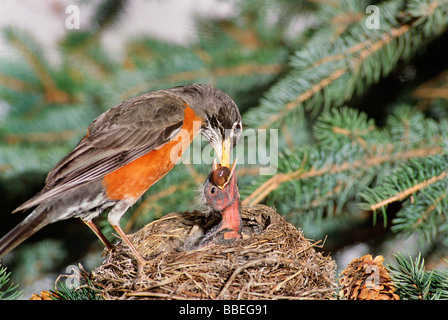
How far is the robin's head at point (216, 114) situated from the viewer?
1803mm

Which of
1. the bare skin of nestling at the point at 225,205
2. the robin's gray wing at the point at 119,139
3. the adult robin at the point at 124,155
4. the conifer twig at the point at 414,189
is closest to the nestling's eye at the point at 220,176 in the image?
the bare skin of nestling at the point at 225,205

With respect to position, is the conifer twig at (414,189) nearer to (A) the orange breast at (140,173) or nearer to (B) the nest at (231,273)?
(B) the nest at (231,273)

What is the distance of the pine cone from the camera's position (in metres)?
1.22

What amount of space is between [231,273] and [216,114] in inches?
32.5

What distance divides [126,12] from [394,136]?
1.44m

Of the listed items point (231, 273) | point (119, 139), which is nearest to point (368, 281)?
point (231, 273)

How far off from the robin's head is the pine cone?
2.41 ft

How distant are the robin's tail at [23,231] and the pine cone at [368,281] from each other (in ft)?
3.23

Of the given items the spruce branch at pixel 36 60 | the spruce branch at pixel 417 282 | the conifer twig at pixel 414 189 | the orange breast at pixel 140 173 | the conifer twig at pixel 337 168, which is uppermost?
the spruce branch at pixel 36 60

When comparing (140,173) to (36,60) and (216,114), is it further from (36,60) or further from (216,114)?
(36,60)

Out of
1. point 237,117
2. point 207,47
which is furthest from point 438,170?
point 207,47

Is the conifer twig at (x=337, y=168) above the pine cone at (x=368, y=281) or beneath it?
above
